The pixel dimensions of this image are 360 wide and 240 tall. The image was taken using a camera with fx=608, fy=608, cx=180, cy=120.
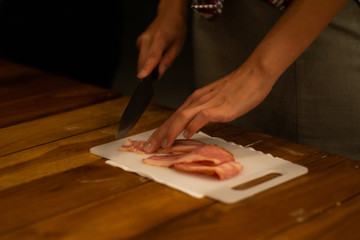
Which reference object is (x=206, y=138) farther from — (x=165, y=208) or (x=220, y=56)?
(x=220, y=56)

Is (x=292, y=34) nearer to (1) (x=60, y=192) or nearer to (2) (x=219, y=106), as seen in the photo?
(2) (x=219, y=106)

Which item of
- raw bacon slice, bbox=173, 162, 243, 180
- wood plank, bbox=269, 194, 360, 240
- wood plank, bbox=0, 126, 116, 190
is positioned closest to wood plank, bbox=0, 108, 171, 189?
wood plank, bbox=0, 126, 116, 190

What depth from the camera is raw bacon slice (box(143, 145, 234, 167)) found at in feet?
3.94

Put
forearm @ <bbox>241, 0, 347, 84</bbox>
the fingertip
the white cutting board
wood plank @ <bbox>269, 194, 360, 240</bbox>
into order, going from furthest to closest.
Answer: the fingertip, forearm @ <bbox>241, 0, 347, 84</bbox>, the white cutting board, wood plank @ <bbox>269, 194, 360, 240</bbox>

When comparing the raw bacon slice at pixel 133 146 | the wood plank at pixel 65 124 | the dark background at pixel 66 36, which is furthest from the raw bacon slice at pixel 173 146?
the dark background at pixel 66 36

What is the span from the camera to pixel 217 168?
45.9 inches

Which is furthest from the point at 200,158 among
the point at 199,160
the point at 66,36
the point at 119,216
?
the point at 66,36

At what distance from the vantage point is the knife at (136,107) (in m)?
1.42

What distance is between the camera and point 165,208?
1.07m

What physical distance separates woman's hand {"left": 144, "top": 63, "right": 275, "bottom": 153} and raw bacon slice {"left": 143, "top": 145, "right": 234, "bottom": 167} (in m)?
0.05

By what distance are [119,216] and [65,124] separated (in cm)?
53

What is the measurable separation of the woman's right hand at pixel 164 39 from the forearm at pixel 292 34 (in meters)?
0.37

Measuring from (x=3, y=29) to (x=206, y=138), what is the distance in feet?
6.42

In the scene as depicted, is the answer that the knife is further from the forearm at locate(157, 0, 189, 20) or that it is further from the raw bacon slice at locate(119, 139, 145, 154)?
the forearm at locate(157, 0, 189, 20)
